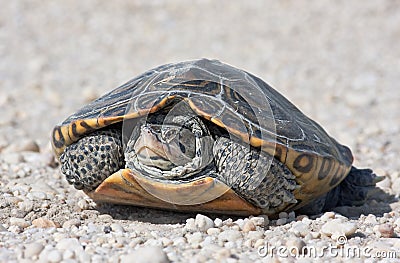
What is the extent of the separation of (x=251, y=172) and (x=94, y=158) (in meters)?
0.95

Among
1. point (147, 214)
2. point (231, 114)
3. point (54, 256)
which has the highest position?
point (231, 114)

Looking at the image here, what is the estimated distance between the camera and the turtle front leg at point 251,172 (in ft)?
11.0

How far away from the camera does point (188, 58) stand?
9.25 metres

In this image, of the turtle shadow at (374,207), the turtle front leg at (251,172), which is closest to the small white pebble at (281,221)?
the turtle front leg at (251,172)

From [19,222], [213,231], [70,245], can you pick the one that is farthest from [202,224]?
[19,222]

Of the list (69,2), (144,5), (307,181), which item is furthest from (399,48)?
(307,181)

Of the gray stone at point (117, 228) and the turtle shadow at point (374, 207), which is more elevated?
the turtle shadow at point (374, 207)

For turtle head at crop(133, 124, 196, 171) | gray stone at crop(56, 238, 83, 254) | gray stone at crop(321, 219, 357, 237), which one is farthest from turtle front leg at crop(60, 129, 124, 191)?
gray stone at crop(321, 219, 357, 237)

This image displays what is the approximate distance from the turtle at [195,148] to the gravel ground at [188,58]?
0.17 m

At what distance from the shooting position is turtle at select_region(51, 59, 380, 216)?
132 inches

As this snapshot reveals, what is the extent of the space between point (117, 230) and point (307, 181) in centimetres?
124

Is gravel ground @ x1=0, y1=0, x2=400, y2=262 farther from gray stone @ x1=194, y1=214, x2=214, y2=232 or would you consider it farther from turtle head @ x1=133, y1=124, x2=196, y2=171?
turtle head @ x1=133, y1=124, x2=196, y2=171

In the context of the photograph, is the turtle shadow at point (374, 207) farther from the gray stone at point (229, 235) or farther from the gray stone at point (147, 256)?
the gray stone at point (147, 256)

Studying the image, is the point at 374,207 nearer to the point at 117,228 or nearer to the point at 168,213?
the point at 168,213
